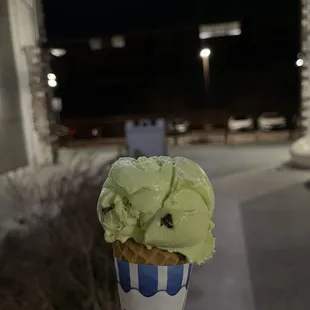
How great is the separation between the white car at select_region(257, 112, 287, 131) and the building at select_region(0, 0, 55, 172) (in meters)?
3.62

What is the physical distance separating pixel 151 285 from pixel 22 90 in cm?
454

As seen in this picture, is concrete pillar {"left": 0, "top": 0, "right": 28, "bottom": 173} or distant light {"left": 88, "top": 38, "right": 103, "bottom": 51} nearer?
concrete pillar {"left": 0, "top": 0, "right": 28, "bottom": 173}

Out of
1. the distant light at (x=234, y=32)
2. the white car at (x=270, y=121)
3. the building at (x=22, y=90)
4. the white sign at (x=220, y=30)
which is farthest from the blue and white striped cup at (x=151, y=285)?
the distant light at (x=234, y=32)

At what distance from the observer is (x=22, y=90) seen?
207 inches

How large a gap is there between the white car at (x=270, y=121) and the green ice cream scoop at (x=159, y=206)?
21.4 feet

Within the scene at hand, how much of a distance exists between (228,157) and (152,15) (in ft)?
8.58

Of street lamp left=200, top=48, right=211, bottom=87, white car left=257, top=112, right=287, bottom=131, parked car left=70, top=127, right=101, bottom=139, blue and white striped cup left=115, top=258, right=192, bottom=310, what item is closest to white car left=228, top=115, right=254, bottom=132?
white car left=257, top=112, right=287, bottom=131

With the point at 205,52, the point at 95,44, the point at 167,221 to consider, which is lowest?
the point at 167,221

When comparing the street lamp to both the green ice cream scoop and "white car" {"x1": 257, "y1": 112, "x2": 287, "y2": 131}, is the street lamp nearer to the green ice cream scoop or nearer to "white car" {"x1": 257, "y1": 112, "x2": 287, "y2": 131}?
"white car" {"x1": 257, "y1": 112, "x2": 287, "y2": 131}

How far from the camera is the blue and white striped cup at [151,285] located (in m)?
1.11

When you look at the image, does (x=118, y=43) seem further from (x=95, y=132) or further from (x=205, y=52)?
(x=95, y=132)

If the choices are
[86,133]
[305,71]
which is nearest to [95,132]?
[86,133]

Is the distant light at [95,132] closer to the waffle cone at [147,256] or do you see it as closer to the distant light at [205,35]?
the distant light at [205,35]

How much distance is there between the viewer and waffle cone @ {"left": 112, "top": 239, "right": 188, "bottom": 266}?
1.10 meters
